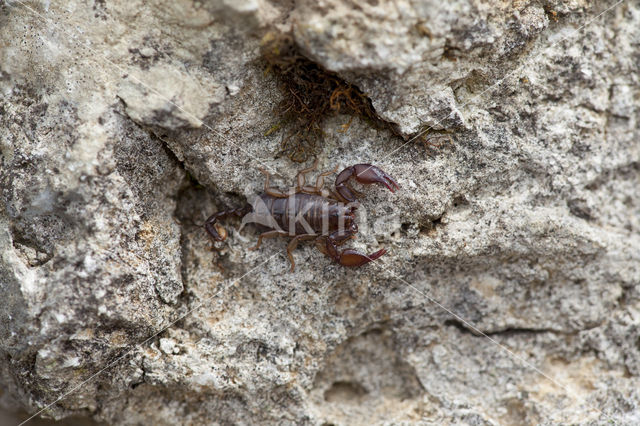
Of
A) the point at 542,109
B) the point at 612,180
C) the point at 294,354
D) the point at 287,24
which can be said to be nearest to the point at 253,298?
the point at 294,354

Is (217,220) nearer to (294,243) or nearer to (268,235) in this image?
(268,235)

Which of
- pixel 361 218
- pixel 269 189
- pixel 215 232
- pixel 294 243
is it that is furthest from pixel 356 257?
pixel 215 232

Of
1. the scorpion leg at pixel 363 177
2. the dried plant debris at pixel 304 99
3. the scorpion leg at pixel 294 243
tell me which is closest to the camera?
the dried plant debris at pixel 304 99

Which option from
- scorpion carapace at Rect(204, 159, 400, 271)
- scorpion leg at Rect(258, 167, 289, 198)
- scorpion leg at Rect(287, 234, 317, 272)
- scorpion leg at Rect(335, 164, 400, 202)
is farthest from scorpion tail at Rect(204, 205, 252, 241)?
scorpion leg at Rect(335, 164, 400, 202)

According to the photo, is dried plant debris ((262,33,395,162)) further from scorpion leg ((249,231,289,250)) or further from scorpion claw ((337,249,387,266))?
scorpion claw ((337,249,387,266))

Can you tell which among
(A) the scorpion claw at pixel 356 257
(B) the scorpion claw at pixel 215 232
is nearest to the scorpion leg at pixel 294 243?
(A) the scorpion claw at pixel 356 257

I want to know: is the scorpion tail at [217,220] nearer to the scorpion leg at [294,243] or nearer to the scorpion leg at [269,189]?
the scorpion leg at [269,189]

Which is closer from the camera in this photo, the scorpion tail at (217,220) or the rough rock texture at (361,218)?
the rough rock texture at (361,218)

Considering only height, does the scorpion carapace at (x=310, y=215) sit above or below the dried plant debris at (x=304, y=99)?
below
